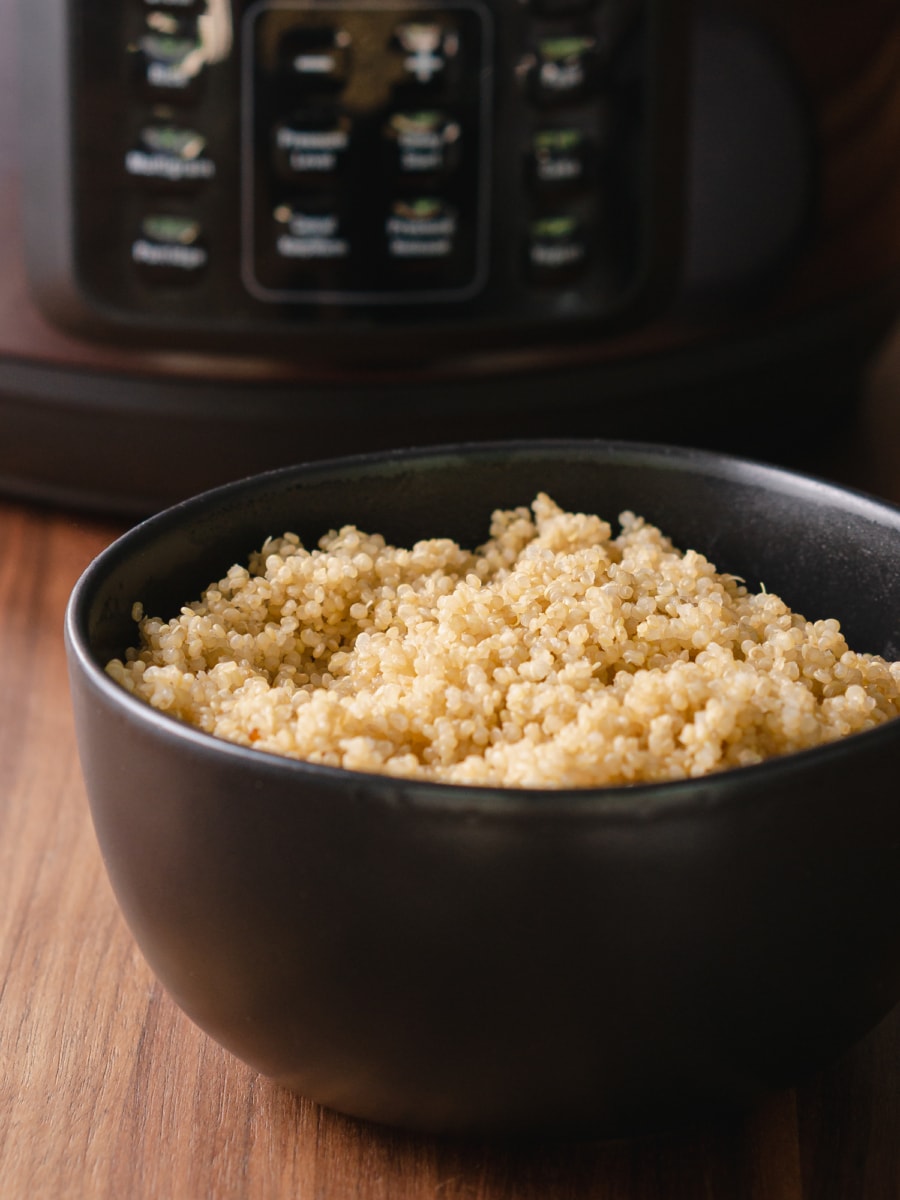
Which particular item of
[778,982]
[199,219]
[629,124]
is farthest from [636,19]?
[778,982]

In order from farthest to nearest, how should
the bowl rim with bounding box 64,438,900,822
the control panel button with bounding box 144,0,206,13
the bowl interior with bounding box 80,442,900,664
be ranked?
the control panel button with bounding box 144,0,206,13
the bowl interior with bounding box 80,442,900,664
the bowl rim with bounding box 64,438,900,822

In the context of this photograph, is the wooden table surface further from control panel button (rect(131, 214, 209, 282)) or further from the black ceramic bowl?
control panel button (rect(131, 214, 209, 282))

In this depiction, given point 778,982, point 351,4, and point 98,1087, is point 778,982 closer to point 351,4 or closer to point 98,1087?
point 98,1087

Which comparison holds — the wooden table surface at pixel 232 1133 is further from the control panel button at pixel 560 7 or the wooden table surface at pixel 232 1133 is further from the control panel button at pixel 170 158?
the control panel button at pixel 560 7

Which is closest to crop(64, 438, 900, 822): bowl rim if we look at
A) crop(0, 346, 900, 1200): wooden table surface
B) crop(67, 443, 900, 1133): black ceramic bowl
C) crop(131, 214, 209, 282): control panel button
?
crop(67, 443, 900, 1133): black ceramic bowl

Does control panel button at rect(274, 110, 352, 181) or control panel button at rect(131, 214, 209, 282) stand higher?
control panel button at rect(274, 110, 352, 181)

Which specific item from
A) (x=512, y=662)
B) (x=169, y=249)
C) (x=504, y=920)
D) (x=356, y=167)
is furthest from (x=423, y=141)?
(x=504, y=920)

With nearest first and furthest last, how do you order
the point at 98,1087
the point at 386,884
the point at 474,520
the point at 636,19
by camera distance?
1. the point at 386,884
2. the point at 98,1087
3. the point at 474,520
4. the point at 636,19
